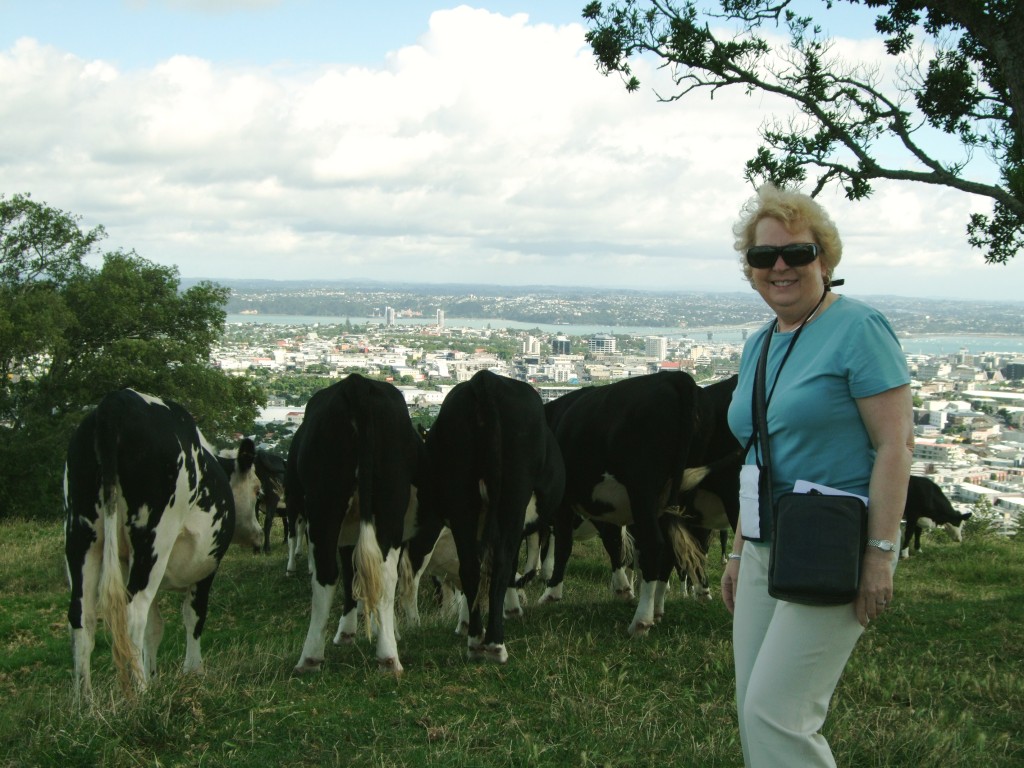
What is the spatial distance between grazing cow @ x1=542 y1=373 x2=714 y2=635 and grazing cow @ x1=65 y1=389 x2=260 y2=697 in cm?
361

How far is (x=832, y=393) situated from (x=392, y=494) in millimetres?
4129

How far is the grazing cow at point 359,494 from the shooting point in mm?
6668

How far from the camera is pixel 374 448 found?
6.90 meters

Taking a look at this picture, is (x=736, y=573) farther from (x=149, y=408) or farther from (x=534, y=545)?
(x=534, y=545)

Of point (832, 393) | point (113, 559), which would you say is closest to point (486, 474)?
point (113, 559)

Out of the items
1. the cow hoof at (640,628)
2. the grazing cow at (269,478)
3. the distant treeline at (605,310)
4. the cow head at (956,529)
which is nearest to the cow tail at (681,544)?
the cow hoof at (640,628)

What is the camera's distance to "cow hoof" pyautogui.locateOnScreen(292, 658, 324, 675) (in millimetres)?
6605

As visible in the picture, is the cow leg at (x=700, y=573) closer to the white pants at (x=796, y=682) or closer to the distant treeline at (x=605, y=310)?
the white pants at (x=796, y=682)

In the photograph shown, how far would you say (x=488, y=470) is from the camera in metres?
7.27

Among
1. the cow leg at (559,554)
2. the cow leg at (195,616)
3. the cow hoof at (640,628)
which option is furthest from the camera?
the cow leg at (559,554)

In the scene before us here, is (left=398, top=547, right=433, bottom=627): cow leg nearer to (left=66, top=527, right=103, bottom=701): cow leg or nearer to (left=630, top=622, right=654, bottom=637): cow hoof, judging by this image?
(left=630, top=622, right=654, bottom=637): cow hoof

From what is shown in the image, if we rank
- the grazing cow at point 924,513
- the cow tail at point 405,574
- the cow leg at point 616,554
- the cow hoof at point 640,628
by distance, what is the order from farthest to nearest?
the grazing cow at point 924,513 < the cow leg at point 616,554 < the cow tail at point 405,574 < the cow hoof at point 640,628

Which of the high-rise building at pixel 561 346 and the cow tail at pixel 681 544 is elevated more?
the high-rise building at pixel 561 346

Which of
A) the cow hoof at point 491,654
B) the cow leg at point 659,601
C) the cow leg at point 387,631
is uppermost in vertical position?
the cow leg at point 387,631
